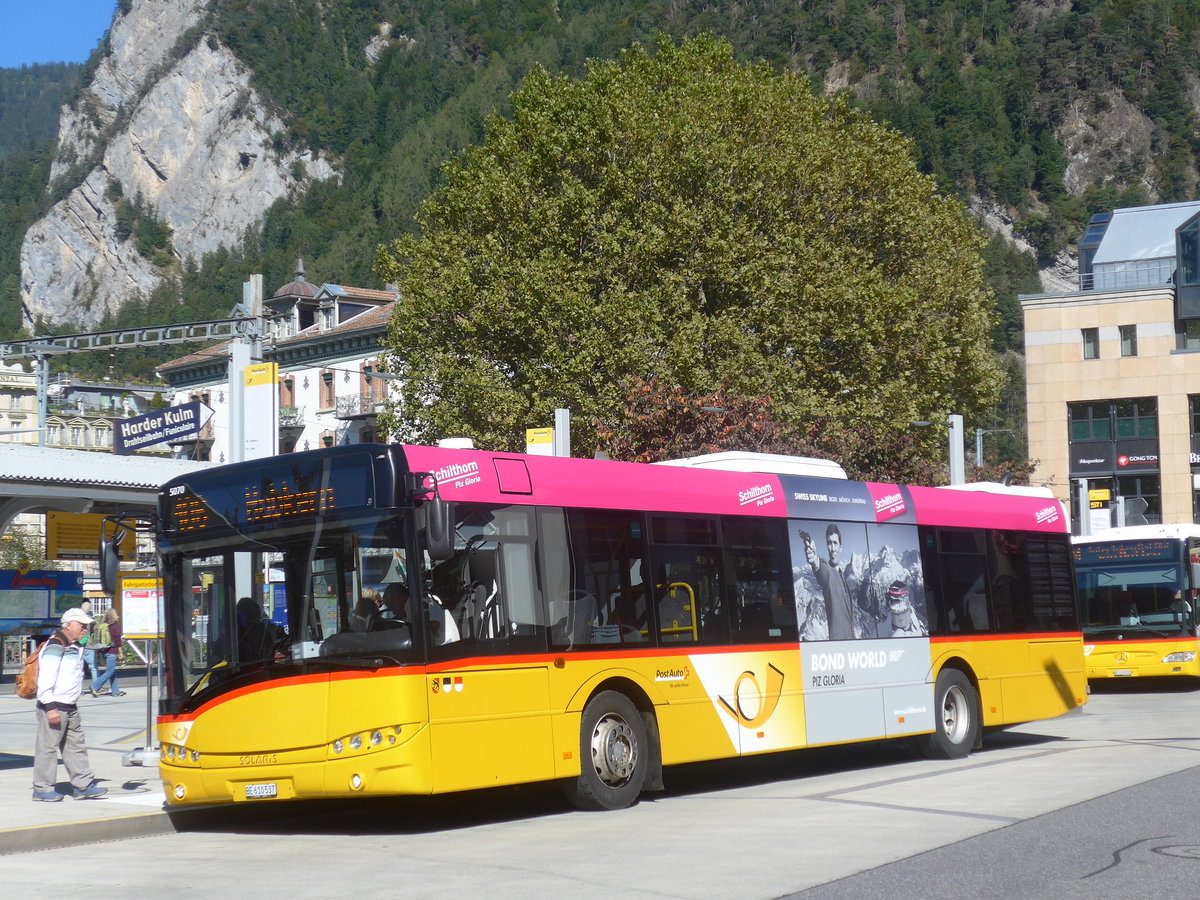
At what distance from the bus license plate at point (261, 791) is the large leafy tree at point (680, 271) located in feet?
72.8

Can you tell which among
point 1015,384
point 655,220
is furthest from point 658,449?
point 1015,384

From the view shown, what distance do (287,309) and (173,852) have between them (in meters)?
76.9

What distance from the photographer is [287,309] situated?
281ft

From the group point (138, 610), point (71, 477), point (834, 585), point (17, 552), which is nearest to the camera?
point (138, 610)

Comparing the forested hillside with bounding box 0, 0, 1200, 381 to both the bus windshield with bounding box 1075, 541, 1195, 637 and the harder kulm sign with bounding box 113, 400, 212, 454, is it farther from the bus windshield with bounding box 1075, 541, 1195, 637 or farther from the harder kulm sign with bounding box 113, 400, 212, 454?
the bus windshield with bounding box 1075, 541, 1195, 637

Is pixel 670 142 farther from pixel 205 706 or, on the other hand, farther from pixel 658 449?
pixel 205 706

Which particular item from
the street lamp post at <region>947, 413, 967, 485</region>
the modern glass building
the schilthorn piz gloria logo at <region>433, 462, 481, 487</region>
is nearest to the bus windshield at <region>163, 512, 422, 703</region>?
the schilthorn piz gloria logo at <region>433, 462, 481, 487</region>

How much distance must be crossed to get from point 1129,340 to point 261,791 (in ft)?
210

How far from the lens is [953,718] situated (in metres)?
16.3

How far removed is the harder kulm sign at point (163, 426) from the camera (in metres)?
26.4

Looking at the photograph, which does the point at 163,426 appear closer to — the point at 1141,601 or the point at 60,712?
the point at 60,712

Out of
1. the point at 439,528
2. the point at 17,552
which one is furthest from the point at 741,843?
the point at 17,552

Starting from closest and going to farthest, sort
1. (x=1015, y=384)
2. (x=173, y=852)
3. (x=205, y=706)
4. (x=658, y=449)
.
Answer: (x=173, y=852), (x=205, y=706), (x=658, y=449), (x=1015, y=384)

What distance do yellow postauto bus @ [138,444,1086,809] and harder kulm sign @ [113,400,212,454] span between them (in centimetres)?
1421
